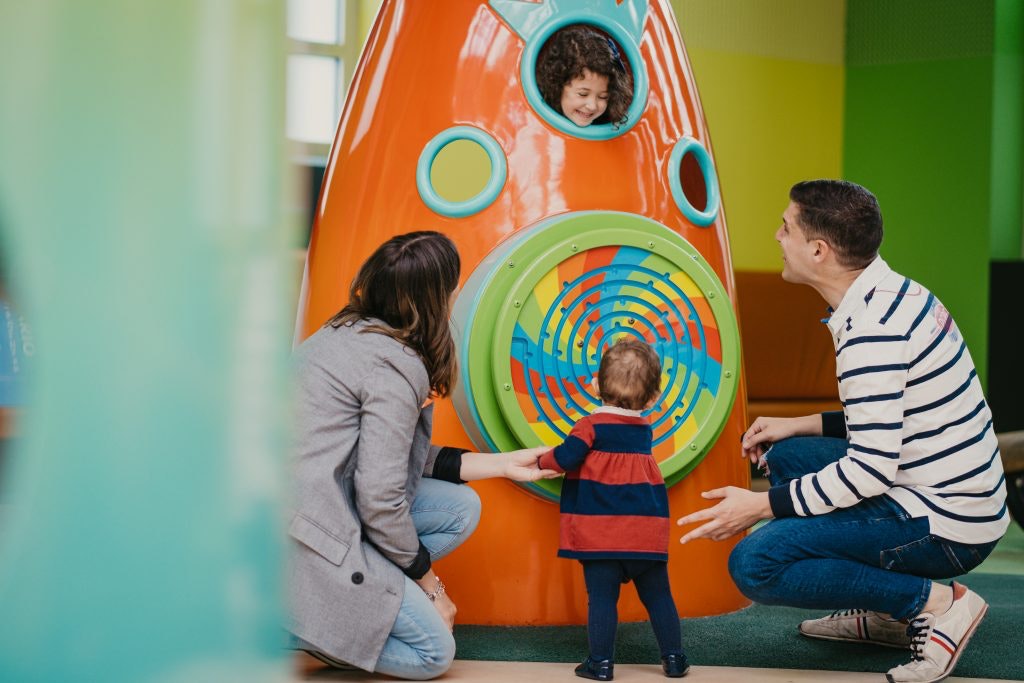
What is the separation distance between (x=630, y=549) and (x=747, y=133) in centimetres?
494

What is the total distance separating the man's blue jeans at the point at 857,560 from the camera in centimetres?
205

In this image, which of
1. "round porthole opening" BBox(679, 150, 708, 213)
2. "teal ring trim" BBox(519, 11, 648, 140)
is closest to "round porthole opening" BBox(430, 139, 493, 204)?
"round porthole opening" BBox(679, 150, 708, 213)

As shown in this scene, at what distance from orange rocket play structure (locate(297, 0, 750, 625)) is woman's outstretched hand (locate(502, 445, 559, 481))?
124mm

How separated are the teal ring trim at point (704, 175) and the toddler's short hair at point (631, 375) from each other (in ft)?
1.93

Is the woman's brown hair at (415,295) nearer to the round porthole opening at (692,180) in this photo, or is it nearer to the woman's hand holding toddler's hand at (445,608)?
the woman's hand holding toddler's hand at (445,608)

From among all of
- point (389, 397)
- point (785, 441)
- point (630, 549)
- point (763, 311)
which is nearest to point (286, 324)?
point (389, 397)

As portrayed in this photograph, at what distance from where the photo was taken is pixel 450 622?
85.8 inches

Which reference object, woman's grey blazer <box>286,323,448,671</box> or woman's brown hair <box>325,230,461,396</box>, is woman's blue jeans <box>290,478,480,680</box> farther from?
woman's brown hair <box>325,230,461,396</box>

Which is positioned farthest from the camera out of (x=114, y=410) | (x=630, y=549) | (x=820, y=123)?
(x=820, y=123)

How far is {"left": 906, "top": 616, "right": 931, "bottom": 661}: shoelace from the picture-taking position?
2.07 meters

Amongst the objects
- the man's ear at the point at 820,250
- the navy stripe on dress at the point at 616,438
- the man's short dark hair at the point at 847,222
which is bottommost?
the navy stripe on dress at the point at 616,438

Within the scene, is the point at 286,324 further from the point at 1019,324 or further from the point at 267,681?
the point at 1019,324

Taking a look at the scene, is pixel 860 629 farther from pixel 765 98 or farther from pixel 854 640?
pixel 765 98

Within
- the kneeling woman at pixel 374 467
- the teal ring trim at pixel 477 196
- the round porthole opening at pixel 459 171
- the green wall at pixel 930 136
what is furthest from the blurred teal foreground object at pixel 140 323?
the green wall at pixel 930 136
